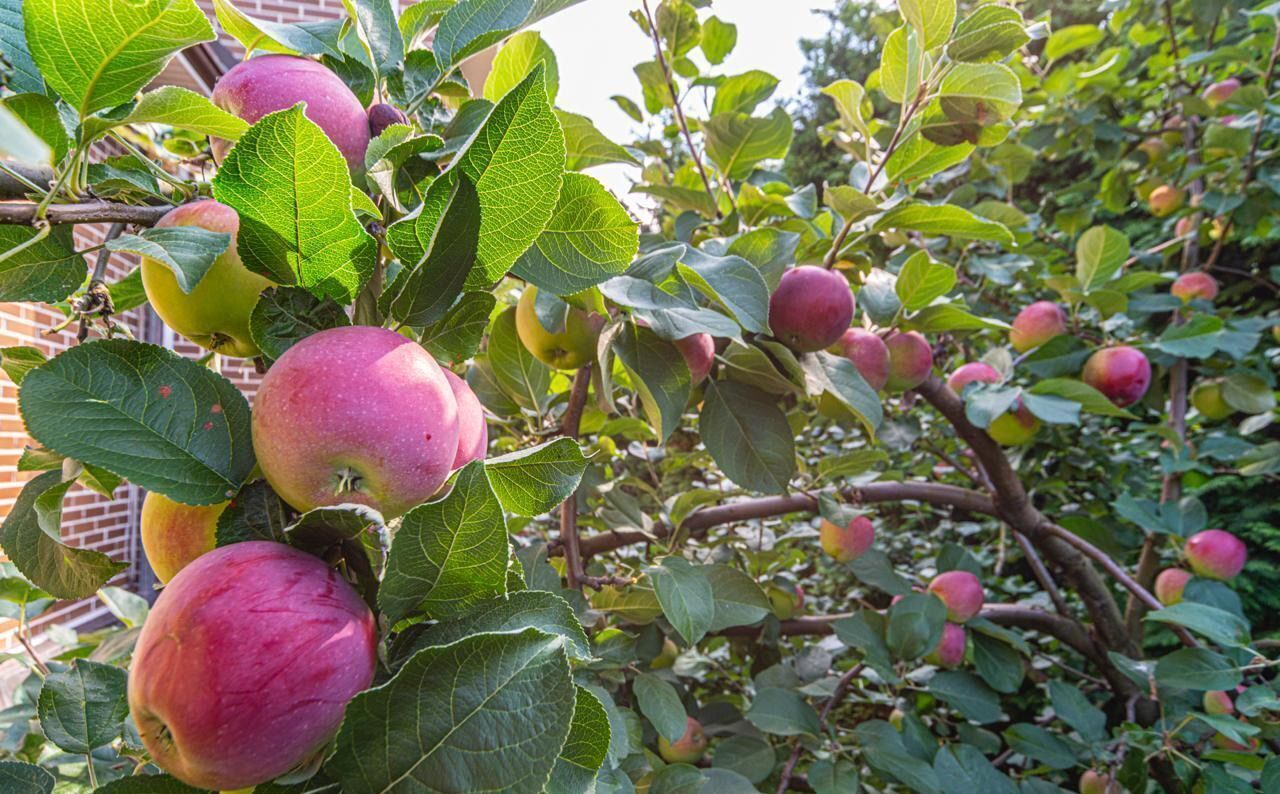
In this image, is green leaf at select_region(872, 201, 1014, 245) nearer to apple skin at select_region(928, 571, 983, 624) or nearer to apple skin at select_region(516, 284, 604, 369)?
apple skin at select_region(516, 284, 604, 369)

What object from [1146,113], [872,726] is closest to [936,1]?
[872,726]

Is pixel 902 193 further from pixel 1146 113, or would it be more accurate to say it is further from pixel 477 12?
pixel 1146 113

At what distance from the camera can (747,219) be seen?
1.04 meters

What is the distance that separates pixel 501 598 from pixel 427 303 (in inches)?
6.6

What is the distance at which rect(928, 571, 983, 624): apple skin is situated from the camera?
1322 mm

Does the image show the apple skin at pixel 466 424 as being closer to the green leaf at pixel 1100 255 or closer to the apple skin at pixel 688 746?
the apple skin at pixel 688 746

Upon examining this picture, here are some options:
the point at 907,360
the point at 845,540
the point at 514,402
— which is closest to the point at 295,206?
the point at 514,402

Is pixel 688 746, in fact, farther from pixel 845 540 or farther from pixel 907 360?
pixel 907 360

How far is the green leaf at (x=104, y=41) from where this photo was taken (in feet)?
1.12

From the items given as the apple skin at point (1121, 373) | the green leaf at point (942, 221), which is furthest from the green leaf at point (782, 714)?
the apple skin at point (1121, 373)

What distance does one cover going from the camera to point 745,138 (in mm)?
986

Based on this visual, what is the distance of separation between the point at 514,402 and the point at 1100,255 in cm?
121

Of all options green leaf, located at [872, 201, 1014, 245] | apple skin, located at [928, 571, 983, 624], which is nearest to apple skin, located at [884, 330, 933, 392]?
green leaf, located at [872, 201, 1014, 245]

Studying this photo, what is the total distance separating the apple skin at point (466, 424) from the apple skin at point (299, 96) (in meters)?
0.17
